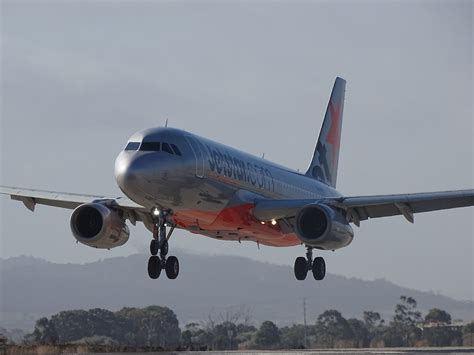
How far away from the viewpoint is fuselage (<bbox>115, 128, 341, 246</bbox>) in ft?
113

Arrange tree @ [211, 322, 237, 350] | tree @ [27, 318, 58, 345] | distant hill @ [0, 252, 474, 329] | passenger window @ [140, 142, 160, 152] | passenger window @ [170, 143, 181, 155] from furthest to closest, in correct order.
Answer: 1. distant hill @ [0, 252, 474, 329]
2. tree @ [27, 318, 58, 345]
3. tree @ [211, 322, 237, 350]
4. passenger window @ [170, 143, 181, 155]
5. passenger window @ [140, 142, 160, 152]

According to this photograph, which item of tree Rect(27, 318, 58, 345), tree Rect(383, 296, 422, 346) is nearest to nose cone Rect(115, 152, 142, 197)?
tree Rect(27, 318, 58, 345)

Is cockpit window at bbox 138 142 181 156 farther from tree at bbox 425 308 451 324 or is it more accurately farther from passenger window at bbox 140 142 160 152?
tree at bbox 425 308 451 324

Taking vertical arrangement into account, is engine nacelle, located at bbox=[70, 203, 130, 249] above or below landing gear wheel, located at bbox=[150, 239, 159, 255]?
above

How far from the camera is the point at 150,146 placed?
116 feet

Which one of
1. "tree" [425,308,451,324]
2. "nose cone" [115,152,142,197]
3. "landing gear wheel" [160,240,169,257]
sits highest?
"tree" [425,308,451,324]

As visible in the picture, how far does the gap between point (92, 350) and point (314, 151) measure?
68.1ft

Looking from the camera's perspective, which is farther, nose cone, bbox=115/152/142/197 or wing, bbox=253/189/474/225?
wing, bbox=253/189/474/225

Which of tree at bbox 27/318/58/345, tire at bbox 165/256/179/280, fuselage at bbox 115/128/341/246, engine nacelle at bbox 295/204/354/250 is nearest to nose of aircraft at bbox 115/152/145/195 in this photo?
fuselage at bbox 115/128/341/246

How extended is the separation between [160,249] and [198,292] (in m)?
98.2

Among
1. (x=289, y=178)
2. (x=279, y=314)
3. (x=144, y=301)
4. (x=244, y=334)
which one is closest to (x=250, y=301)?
(x=279, y=314)

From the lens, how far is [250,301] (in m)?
113

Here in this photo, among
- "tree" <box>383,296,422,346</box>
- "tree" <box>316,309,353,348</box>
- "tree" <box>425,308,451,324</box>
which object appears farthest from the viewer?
"tree" <box>425,308,451,324</box>

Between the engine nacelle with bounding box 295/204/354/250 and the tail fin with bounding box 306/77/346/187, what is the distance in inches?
458
